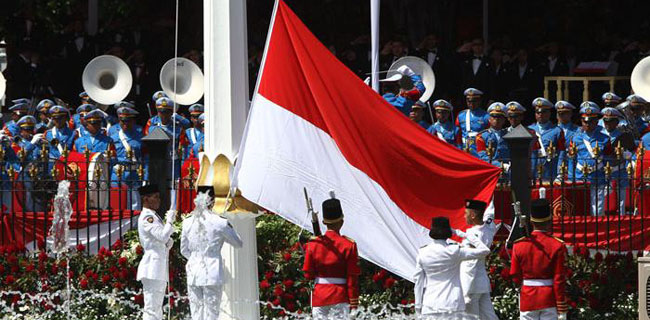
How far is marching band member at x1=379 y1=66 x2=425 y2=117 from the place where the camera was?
2017 cm

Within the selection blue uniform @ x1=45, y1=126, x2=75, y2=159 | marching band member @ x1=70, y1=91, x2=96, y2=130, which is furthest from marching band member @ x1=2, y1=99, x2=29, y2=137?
marching band member @ x1=70, y1=91, x2=96, y2=130

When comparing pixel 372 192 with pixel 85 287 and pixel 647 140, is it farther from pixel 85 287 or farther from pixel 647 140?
pixel 647 140

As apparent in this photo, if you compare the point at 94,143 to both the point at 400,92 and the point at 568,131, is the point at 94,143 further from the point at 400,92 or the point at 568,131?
the point at 568,131

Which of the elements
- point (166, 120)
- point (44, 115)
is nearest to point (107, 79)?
point (44, 115)

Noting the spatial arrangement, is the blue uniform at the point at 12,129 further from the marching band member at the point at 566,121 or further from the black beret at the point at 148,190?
the marching band member at the point at 566,121

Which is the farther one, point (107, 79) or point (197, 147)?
point (107, 79)

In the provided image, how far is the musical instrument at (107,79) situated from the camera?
23.5 m

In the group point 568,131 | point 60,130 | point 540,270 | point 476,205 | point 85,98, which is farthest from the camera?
point 85,98

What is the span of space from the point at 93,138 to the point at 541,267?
8.41m

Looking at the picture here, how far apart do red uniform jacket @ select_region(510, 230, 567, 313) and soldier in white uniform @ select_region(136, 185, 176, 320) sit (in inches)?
129

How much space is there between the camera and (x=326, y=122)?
15203mm

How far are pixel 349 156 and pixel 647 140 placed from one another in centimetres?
610

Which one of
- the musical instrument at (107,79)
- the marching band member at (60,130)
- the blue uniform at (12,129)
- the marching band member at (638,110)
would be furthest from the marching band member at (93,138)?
the marching band member at (638,110)

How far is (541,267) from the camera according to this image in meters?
14.9
